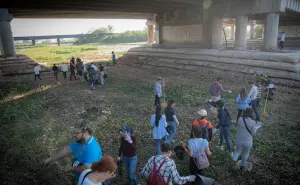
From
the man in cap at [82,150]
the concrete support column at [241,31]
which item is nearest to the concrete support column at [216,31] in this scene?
the concrete support column at [241,31]

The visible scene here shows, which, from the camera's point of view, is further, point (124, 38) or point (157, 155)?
point (124, 38)

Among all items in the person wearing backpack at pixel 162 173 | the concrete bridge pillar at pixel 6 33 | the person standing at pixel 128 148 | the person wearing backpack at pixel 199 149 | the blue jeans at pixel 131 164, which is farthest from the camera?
the concrete bridge pillar at pixel 6 33

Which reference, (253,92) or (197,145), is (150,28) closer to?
(253,92)

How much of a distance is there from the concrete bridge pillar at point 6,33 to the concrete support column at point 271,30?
25.5 m

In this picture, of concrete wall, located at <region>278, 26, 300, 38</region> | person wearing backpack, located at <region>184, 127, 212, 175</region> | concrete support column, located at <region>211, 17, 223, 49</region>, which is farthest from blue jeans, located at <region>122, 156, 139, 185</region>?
concrete wall, located at <region>278, 26, 300, 38</region>

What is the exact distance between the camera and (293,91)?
44.3 ft

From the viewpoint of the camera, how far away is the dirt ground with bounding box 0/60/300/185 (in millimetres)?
5949

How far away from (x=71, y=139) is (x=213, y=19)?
64.1ft

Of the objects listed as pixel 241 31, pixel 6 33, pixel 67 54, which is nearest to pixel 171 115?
pixel 241 31

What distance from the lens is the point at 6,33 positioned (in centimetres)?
2364

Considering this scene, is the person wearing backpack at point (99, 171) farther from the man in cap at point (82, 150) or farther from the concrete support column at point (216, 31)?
the concrete support column at point (216, 31)

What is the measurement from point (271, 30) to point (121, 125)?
653 inches

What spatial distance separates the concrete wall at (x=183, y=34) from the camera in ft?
78.3

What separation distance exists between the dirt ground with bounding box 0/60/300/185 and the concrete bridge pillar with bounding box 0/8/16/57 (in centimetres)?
1100
